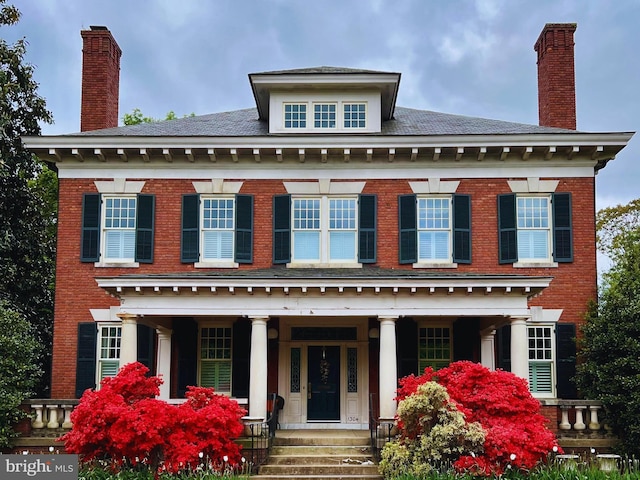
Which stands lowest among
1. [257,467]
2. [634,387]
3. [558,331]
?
[257,467]

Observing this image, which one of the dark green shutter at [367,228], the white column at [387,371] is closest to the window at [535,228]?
the dark green shutter at [367,228]

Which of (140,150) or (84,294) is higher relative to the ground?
(140,150)

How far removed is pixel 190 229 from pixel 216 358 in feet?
11.6

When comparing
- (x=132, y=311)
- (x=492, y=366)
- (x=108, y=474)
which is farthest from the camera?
(x=492, y=366)

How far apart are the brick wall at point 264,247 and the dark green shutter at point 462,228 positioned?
20 centimetres

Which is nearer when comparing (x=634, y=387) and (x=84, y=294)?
(x=634, y=387)

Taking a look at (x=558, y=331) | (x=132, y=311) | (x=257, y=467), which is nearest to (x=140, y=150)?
(x=132, y=311)

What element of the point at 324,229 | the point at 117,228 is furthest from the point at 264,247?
the point at 117,228

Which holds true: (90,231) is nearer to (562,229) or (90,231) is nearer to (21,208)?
(21,208)

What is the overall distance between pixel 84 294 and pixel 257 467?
7416 millimetres

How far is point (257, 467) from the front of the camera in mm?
16344

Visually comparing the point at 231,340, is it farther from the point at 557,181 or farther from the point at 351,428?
the point at 557,181

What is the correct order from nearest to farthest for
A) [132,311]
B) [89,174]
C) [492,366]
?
[132,311] < [492,366] < [89,174]

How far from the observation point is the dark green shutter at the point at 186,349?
66.7 feet
